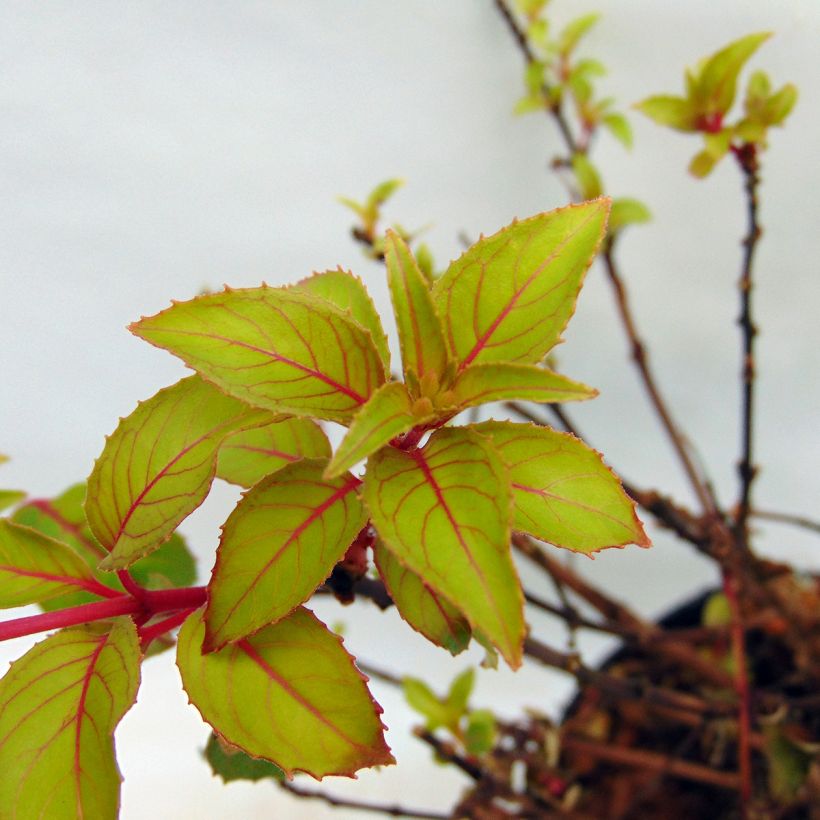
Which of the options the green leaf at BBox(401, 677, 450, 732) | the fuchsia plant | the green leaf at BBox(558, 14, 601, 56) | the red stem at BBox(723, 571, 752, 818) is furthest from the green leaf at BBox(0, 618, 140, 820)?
the green leaf at BBox(558, 14, 601, 56)

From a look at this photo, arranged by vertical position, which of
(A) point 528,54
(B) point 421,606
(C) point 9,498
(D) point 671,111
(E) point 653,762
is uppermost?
(A) point 528,54

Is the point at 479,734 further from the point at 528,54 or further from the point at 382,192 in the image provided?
the point at 528,54

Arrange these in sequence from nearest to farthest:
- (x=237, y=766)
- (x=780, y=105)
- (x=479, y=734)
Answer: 1. (x=237, y=766)
2. (x=780, y=105)
3. (x=479, y=734)

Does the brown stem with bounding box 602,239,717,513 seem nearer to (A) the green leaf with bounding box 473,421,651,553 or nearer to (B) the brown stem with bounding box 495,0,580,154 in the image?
(B) the brown stem with bounding box 495,0,580,154

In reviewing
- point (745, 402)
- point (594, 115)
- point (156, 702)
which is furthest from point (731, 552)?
point (156, 702)

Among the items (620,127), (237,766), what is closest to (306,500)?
(237,766)
